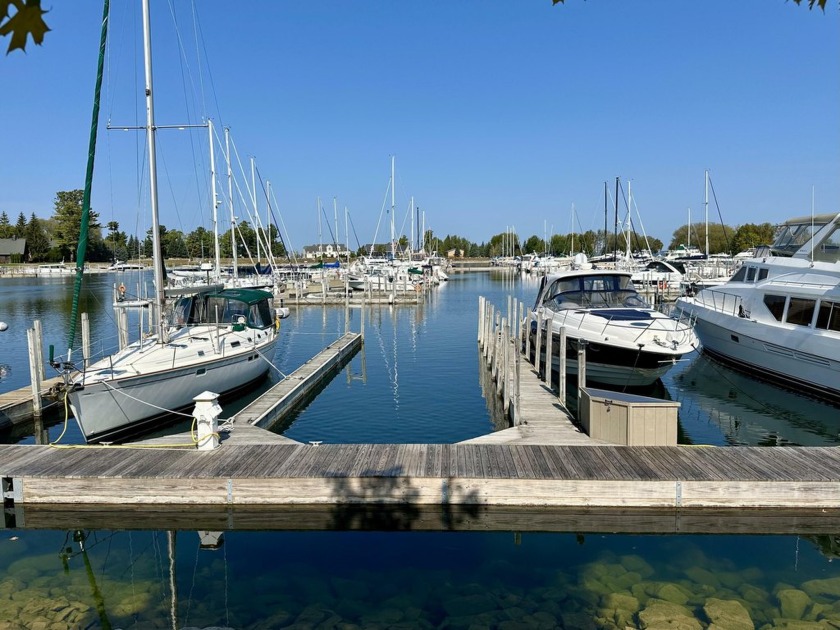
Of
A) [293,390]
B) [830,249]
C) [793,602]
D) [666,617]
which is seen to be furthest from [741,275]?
[666,617]

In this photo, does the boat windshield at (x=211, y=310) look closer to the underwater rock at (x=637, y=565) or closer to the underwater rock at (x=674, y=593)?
the underwater rock at (x=637, y=565)

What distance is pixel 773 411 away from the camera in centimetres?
1819

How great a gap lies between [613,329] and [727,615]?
11.2 metres

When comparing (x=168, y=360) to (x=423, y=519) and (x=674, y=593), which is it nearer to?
(x=423, y=519)

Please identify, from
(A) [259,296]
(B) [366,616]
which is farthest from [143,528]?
(A) [259,296]

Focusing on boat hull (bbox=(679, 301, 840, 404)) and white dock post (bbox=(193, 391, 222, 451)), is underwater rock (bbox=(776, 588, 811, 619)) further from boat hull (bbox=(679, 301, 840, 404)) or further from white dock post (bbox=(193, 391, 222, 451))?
boat hull (bbox=(679, 301, 840, 404))

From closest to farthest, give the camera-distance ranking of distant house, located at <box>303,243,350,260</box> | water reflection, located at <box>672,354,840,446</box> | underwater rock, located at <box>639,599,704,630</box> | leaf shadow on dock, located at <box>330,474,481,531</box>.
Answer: underwater rock, located at <box>639,599,704,630</box>, leaf shadow on dock, located at <box>330,474,481,531</box>, water reflection, located at <box>672,354,840,446</box>, distant house, located at <box>303,243,350,260</box>

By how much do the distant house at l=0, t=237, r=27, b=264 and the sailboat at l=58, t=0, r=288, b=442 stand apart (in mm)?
115379

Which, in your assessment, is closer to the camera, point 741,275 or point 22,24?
point 22,24

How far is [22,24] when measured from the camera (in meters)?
2.24

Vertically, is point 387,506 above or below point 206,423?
below

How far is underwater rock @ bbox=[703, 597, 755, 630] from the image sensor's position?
7168mm

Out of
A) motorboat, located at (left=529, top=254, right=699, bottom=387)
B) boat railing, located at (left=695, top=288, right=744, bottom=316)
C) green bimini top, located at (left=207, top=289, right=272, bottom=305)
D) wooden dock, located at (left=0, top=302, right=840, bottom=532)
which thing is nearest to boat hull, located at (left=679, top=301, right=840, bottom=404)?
boat railing, located at (left=695, top=288, right=744, bottom=316)

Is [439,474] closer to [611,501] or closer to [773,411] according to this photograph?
[611,501]
